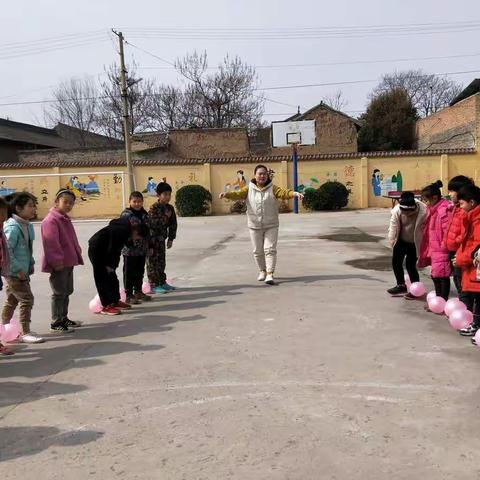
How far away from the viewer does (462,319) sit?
5703mm

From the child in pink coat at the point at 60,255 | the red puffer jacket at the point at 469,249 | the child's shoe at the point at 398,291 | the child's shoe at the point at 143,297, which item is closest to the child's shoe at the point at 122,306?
the child's shoe at the point at 143,297

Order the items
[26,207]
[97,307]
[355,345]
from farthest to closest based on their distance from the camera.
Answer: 1. [97,307]
2. [26,207]
3. [355,345]

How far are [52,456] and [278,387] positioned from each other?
1.72 metres

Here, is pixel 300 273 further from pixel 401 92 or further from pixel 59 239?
pixel 401 92

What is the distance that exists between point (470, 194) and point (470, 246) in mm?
512

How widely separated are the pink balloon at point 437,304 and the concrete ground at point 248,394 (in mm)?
165

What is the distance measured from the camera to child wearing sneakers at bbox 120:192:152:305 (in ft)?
24.8

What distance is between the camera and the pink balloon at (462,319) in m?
5.70

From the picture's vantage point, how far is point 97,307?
721cm

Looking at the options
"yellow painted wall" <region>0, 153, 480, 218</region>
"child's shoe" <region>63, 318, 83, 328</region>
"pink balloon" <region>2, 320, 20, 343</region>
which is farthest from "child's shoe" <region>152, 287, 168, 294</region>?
"yellow painted wall" <region>0, 153, 480, 218</region>

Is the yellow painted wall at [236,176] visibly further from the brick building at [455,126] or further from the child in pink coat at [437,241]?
the child in pink coat at [437,241]

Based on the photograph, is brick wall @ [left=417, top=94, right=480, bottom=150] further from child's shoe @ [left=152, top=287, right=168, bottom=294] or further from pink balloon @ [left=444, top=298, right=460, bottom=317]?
pink balloon @ [left=444, top=298, right=460, bottom=317]

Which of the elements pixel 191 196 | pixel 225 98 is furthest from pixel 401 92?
pixel 191 196

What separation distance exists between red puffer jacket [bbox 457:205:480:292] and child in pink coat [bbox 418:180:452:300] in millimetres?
868
